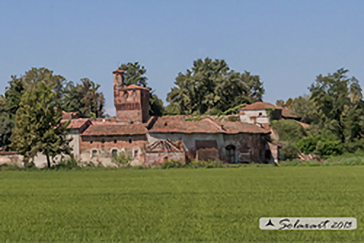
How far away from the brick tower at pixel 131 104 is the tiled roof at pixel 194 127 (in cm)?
532

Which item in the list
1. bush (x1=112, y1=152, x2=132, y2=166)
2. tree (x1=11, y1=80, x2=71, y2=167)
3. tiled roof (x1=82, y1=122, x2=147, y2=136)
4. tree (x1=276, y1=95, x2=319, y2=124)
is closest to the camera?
tree (x1=11, y1=80, x2=71, y2=167)

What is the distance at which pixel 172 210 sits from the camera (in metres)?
18.9

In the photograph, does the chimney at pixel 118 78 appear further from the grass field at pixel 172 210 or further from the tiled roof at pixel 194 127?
the grass field at pixel 172 210

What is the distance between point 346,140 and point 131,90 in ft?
88.2

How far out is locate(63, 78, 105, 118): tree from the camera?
9325 cm

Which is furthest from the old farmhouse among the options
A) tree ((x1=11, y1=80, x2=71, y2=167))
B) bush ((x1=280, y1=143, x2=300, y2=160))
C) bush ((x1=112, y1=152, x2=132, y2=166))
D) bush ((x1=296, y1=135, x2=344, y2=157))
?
tree ((x1=11, y1=80, x2=71, y2=167))

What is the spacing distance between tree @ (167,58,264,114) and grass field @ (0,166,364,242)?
54490mm

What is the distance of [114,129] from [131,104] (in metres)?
6.83

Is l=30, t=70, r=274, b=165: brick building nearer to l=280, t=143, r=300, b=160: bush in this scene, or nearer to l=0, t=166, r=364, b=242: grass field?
l=280, t=143, r=300, b=160: bush

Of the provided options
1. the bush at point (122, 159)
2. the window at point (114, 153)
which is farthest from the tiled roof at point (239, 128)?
the window at point (114, 153)

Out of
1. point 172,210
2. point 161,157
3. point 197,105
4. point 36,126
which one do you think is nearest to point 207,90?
point 197,105

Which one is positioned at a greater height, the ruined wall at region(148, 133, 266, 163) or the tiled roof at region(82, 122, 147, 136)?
the tiled roof at region(82, 122, 147, 136)

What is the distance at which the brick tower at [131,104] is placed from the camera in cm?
6519
